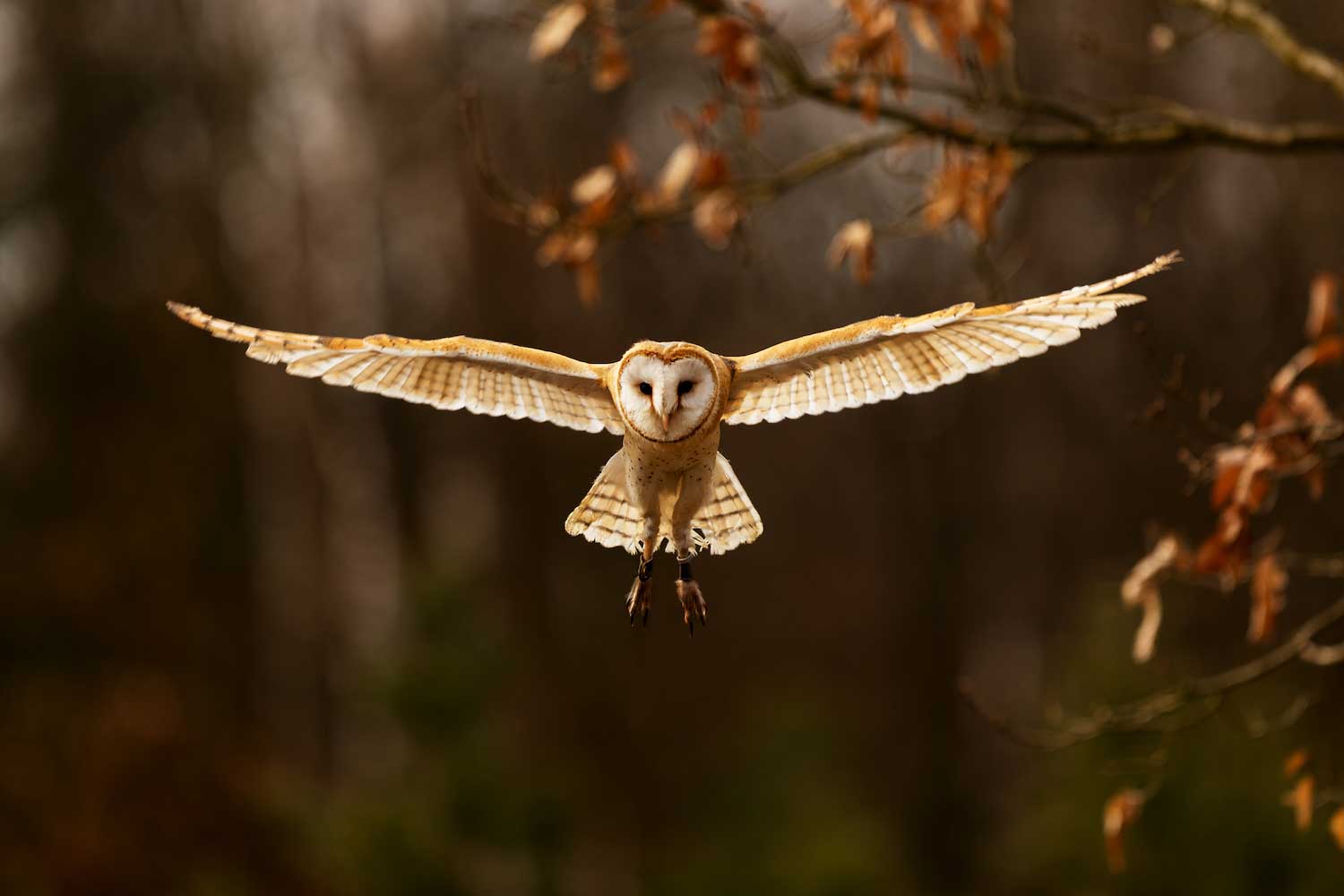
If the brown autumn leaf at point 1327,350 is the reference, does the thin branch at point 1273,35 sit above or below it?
above

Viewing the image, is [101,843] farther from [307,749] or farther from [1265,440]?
[1265,440]

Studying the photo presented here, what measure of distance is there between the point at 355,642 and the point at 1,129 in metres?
9.56

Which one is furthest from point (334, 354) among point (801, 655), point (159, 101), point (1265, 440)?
point (801, 655)

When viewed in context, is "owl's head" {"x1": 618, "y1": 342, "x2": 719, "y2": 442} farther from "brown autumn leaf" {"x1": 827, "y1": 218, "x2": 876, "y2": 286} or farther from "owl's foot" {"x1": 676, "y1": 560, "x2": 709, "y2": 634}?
"brown autumn leaf" {"x1": 827, "y1": 218, "x2": 876, "y2": 286}

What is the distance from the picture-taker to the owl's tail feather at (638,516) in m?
1.84

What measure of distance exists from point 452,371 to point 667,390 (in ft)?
1.18

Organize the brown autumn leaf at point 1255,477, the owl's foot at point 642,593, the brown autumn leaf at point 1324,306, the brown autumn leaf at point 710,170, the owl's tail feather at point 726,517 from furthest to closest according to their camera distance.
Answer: the brown autumn leaf at point 710,170
the brown autumn leaf at point 1324,306
the brown autumn leaf at point 1255,477
the owl's tail feather at point 726,517
the owl's foot at point 642,593

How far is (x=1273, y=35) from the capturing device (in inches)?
191

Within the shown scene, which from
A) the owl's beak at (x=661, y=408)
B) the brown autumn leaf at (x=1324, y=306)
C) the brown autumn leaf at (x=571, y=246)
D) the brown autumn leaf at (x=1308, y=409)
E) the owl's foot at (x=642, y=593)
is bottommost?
the owl's foot at (x=642, y=593)

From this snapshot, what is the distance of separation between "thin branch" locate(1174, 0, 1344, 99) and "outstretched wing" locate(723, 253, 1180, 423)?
340 centimetres

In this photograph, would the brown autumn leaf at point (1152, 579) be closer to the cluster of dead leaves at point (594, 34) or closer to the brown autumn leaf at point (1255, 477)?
the brown autumn leaf at point (1255, 477)

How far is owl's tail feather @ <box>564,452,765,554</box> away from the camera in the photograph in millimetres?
1842


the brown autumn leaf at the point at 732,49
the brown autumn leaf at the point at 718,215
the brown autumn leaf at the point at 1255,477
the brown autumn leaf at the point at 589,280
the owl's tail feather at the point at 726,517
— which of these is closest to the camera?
the owl's tail feather at the point at 726,517

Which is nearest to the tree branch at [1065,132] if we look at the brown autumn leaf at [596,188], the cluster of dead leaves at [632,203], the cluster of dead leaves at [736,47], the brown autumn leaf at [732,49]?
the cluster of dead leaves at [736,47]
